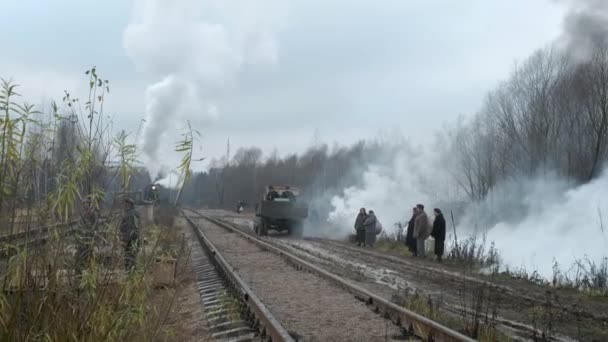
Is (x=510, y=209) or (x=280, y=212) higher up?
(x=510, y=209)

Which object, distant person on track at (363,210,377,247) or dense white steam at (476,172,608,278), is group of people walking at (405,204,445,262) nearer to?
dense white steam at (476,172,608,278)

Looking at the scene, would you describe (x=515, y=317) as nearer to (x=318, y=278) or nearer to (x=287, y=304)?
(x=287, y=304)

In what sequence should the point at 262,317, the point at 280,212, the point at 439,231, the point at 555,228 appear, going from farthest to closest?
1. the point at 280,212
2. the point at 555,228
3. the point at 439,231
4. the point at 262,317

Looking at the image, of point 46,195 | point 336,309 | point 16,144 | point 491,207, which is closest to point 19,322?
point 46,195

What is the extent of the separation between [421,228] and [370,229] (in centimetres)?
588

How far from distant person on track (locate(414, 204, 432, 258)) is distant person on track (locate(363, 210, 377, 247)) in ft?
15.7

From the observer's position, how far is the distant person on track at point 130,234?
5465 millimetres

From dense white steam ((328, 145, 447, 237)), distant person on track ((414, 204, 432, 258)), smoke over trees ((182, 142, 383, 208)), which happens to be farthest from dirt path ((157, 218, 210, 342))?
smoke over trees ((182, 142, 383, 208))

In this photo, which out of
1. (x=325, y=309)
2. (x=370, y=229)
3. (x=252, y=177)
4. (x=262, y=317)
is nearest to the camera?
(x=262, y=317)

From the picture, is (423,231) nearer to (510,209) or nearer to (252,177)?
(510,209)

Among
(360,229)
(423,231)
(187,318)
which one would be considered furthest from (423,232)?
(187,318)

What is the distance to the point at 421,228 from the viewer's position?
64.6 feet

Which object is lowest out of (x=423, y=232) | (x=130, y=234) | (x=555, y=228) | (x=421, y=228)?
(x=130, y=234)

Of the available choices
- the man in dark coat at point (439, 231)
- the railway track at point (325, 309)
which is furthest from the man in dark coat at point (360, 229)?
the railway track at point (325, 309)
